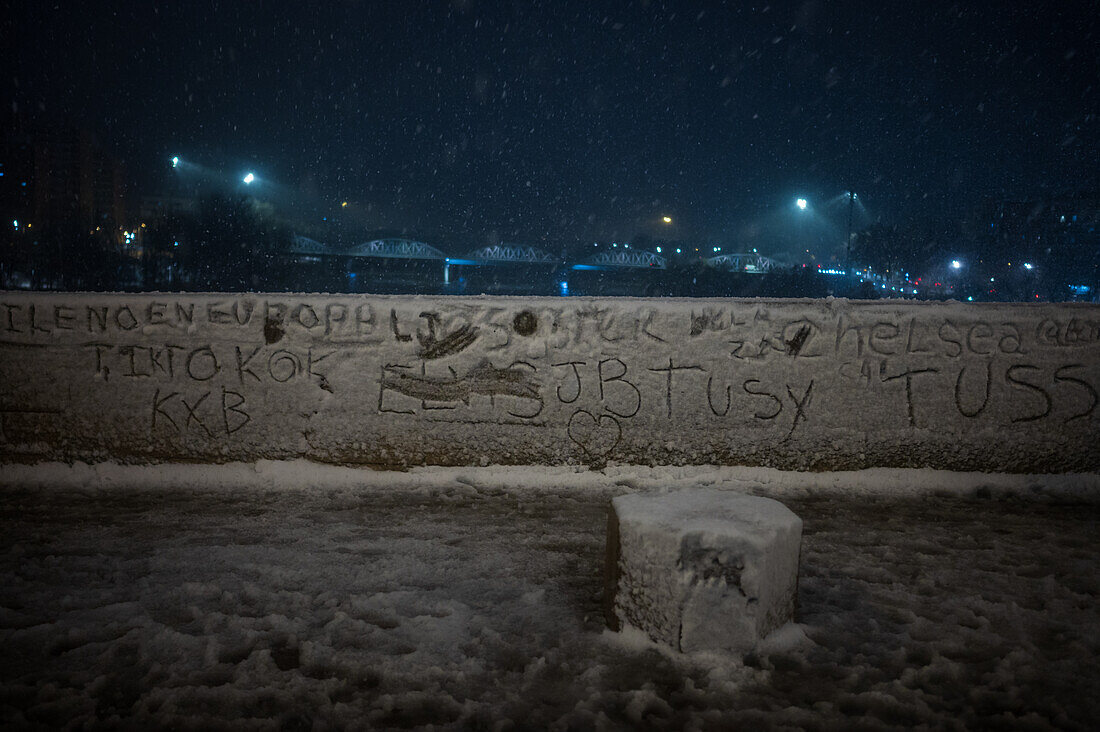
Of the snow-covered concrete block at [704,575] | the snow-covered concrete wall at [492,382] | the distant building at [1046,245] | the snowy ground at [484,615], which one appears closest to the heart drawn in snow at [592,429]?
the snow-covered concrete wall at [492,382]

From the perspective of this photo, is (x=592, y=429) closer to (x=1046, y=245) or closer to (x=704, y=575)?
(x=704, y=575)

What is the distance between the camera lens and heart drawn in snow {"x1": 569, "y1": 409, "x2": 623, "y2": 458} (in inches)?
168

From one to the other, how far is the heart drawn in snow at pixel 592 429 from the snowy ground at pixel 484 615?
0.34 meters

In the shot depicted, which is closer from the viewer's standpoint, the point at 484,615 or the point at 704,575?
the point at 704,575

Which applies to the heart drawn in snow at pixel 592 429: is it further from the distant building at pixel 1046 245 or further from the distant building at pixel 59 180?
the distant building at pixel 59 180

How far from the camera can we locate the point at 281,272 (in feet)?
152

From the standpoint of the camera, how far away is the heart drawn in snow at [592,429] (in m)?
4.26

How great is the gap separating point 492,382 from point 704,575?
90.1 inches

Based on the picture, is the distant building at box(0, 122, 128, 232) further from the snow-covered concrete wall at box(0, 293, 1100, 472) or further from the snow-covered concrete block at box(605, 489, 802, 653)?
the snow-covered concrete block at box(605, 489, 802, 653)

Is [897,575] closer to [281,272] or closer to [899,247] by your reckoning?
[281,272]

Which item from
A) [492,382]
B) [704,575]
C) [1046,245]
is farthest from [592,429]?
[1046,245]

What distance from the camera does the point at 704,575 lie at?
88.6 inches

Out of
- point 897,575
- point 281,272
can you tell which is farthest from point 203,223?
point 897,575

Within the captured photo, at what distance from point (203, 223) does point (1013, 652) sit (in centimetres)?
4865
